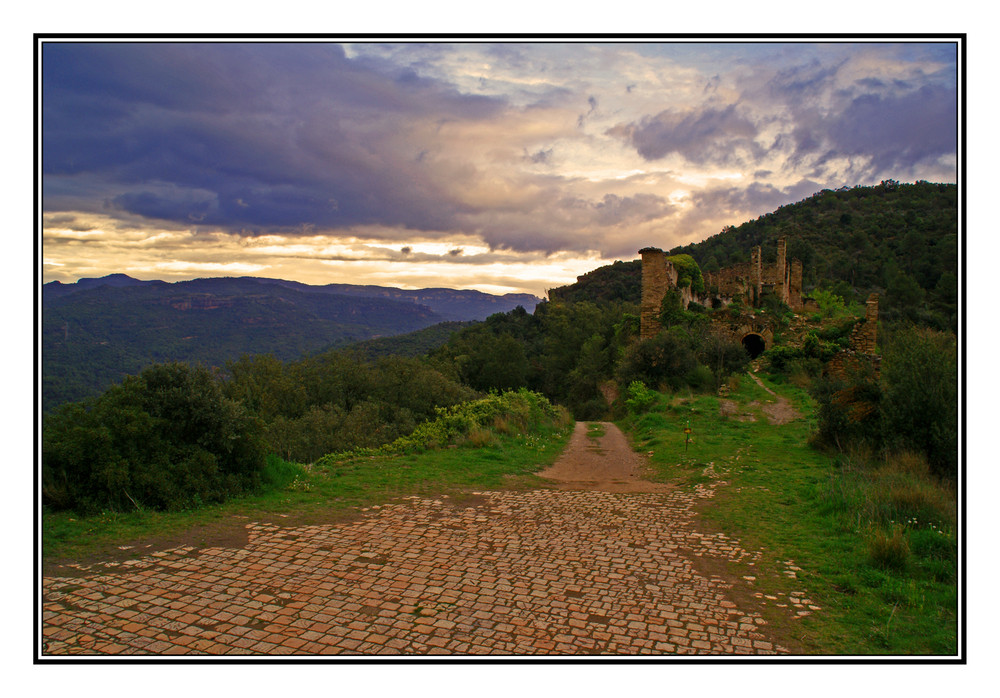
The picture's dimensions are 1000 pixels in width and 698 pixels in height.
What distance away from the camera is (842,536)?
6242 millimetres

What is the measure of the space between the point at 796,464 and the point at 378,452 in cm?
748

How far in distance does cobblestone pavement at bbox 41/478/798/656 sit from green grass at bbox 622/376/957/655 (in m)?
0.45

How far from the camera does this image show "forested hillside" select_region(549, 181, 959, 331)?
39438 mm

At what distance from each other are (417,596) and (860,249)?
62.9m

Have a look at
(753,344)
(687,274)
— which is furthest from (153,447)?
(687,274)

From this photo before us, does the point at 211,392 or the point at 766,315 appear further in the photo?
the point at 766,315

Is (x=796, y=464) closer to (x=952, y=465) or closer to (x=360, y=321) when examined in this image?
(x=952, y=465)

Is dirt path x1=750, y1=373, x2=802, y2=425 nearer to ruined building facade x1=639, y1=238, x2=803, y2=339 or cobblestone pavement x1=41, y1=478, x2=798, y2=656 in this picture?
cobblestone pavement x1=41, y1=478, x2=798, y2=656

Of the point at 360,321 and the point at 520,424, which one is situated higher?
the point at 360,321

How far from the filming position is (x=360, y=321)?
412 ft

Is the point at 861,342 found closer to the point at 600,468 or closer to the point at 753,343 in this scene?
the point at 753,343

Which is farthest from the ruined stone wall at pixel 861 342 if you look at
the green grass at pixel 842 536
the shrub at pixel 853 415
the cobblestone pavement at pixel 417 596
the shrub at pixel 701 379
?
the cobblestone pavement at pixel 417 596

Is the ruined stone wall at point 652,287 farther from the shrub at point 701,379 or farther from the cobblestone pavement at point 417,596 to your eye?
the cobblestone pavement at point 417,596

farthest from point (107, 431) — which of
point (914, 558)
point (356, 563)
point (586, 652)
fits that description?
point (914, 558)
